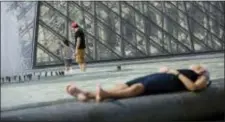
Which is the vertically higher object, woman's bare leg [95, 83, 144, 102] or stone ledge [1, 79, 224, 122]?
woman's bare leg [95, 83, 144, 102]

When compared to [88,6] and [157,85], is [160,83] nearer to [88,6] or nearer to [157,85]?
[157,85]

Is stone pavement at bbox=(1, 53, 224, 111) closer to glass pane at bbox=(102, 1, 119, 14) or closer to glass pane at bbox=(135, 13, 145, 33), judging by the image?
glass pane at bbox=(135, 13, 145, 33)

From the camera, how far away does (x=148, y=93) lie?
16.0 ft

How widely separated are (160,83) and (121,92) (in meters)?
0.42

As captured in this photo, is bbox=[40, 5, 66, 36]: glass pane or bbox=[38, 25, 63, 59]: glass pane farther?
bbox=[40, 5, 66, 36]: glass pane

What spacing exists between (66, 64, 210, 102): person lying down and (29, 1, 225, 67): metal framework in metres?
10.7

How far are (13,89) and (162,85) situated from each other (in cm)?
298

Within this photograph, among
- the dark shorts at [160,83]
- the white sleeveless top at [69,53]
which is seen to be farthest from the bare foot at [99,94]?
the white sleeveless top at [69,53]

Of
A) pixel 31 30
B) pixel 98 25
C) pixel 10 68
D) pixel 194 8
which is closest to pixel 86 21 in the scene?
pixel 98 25

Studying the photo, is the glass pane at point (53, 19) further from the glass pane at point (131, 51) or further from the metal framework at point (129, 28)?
the glass pane at point (131, 51)

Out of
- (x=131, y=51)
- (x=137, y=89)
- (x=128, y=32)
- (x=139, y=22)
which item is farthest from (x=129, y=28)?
(x=137, y=89)

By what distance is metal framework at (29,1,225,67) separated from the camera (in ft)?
55.7

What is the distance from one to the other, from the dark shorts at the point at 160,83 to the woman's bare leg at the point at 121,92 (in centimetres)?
7

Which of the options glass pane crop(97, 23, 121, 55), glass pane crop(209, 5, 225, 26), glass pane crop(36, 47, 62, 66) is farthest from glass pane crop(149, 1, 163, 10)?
glass pane crop(36, 47, 62, 66)
